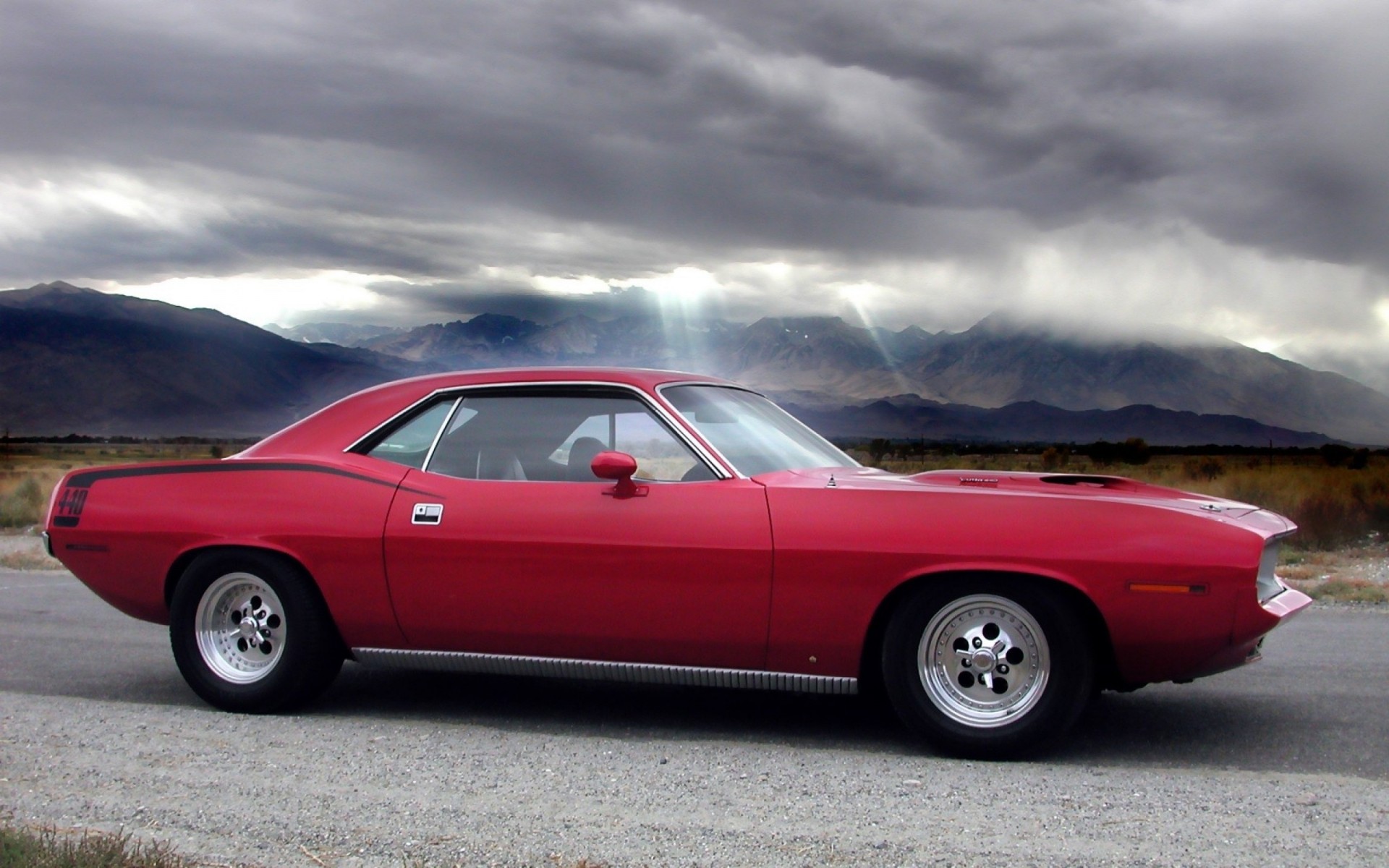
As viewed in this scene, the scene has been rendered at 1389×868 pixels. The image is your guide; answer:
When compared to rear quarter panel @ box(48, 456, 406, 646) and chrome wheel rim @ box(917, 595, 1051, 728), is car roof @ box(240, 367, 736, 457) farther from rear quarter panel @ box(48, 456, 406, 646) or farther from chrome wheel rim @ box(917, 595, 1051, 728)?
chrome wheel rim @ box(917, 595, 1051, 728)

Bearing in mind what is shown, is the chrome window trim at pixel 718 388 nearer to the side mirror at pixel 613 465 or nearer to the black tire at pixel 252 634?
the side mirror at pixel 613 465

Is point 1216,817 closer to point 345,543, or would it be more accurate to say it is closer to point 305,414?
point 345,543

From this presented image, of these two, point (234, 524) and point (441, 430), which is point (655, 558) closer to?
point (441, 430)

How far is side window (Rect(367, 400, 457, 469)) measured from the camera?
5.24 metres

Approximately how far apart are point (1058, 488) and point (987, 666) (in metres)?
0.82

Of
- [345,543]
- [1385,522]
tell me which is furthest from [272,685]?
[1385,522]

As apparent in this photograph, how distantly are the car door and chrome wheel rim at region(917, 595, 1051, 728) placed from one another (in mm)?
658

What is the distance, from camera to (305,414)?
18.4 ft

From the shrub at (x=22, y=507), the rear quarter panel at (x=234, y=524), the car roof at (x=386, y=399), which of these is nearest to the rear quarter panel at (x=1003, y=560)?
the car roof at (x=386, y=399)

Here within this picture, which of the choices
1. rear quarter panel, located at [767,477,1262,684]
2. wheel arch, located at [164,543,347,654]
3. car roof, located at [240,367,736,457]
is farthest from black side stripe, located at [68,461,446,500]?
rear quarter panel, located at [767,477,1262,684]

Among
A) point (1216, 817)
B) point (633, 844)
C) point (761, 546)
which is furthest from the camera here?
point (761, 546)

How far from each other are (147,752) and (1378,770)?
4461 mm

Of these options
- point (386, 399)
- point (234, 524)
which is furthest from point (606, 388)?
point (234, 524)

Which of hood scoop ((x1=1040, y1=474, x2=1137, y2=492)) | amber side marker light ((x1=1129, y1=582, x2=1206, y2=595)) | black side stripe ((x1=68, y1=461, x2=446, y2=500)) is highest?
hood scoop ((x1=1040, y1=474, x2=1137, y2=492))
